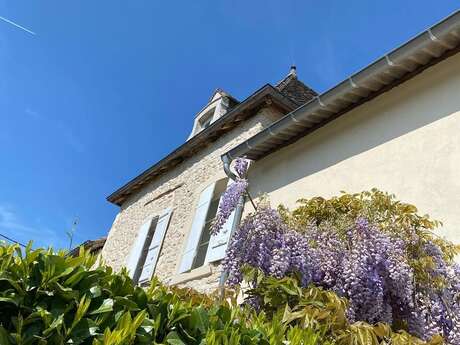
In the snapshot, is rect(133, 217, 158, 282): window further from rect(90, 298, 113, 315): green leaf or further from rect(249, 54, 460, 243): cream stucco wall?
rect(90, 298, 113, 315): green leaf

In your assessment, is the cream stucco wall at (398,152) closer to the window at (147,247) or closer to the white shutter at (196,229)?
the white shutter at (196,229)

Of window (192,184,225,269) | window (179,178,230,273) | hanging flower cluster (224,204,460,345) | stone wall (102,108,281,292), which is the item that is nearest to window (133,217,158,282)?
stone wall (102,108,281,292)

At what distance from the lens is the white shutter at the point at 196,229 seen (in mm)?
6750

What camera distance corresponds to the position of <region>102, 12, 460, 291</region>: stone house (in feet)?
13.0

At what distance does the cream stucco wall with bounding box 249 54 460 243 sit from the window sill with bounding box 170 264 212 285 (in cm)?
133

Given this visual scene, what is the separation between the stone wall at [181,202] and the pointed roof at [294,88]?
1.32 m

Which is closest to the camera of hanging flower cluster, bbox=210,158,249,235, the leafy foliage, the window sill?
the leafy foliage

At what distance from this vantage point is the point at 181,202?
8047 mm

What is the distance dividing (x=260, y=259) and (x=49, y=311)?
201cm

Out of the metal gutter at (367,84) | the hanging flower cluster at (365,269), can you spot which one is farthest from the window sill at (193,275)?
the hanging flower cluster at (365,269)

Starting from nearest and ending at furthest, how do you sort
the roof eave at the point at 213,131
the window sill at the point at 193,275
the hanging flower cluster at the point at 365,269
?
the hanging flower cluster at the point at 365,269 → the window sill at the point at 193,275 → the roof eave at the point at 213,131

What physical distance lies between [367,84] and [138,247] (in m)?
5.56

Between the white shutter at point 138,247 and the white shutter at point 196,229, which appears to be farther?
the white shutter at point 138,247

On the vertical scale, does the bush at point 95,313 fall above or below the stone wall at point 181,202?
below
